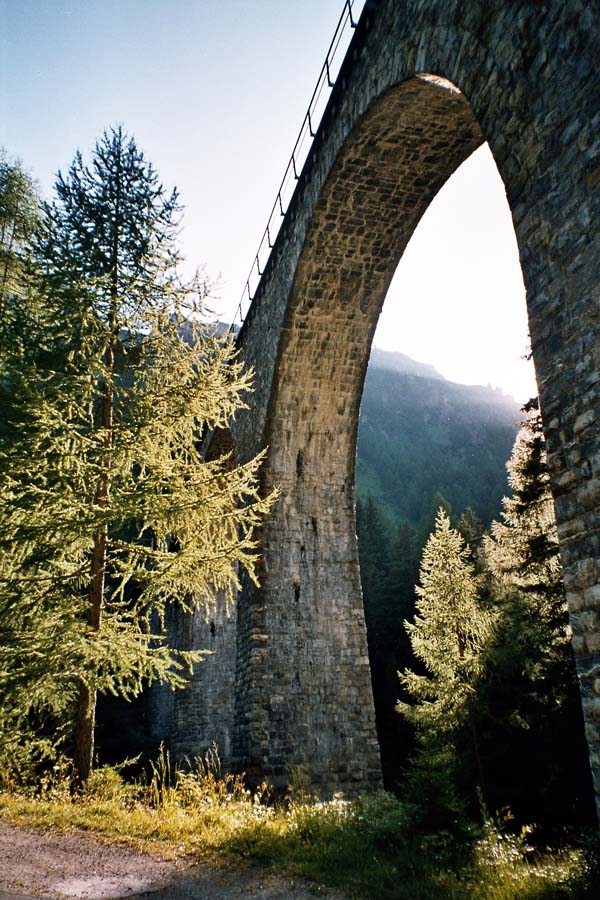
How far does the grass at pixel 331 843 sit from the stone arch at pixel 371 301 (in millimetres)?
1554

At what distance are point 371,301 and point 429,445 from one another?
3886 inches

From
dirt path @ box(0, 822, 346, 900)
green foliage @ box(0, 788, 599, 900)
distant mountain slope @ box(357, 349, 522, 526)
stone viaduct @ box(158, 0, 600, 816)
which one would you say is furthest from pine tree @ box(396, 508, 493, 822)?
distant mountain slope @ box(357, 349, 522, 526)

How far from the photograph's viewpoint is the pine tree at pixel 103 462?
6.64 m

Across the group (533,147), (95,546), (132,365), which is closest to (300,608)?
(95,546)

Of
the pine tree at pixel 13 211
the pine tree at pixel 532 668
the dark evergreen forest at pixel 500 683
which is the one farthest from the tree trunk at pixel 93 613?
the pine tree at pixel 13 211

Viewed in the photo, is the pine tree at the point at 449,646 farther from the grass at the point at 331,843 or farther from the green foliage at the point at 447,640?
the grass at the point at 331,843

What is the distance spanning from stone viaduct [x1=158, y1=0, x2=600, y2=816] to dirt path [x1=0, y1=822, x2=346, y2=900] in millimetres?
2584

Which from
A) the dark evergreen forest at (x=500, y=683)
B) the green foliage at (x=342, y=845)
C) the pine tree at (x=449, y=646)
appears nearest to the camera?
the green foliage at (x=342, y=845)

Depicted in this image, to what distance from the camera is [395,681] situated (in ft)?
88.7

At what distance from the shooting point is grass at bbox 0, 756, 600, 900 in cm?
431

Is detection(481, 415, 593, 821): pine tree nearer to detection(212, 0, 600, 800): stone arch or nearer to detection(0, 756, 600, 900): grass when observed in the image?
detection(212, 0, 600, 800): stone arch

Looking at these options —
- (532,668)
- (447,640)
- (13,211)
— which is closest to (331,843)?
(532,668)

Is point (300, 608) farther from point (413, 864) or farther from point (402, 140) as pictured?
point (402, 140)

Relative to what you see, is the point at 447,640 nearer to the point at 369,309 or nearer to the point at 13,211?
the point at 369,309
